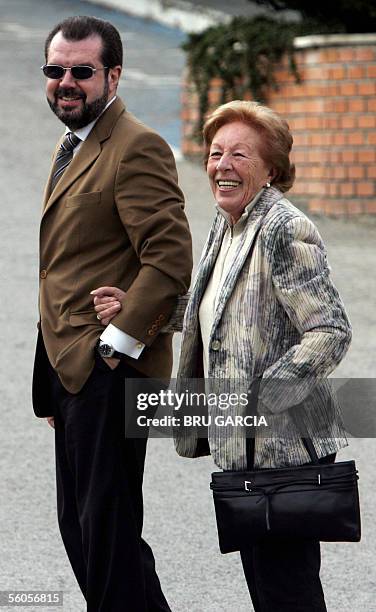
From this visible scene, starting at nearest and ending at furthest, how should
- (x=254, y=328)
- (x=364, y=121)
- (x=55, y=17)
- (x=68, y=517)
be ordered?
(x=254, y=328)
(x=68, y=517)
(x=364, y=121)
(x=55, y=17)

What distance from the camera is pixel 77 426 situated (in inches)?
154

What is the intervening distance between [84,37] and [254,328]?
102 centimetres

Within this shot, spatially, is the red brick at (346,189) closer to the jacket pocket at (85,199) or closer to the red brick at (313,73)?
the red brick at (313,73)

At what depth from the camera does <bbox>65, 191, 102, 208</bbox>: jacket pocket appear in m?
3.86

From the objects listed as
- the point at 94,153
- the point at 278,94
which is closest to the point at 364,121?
the point at 278,94

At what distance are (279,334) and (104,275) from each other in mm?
612

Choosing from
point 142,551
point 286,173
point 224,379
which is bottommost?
point 142,551

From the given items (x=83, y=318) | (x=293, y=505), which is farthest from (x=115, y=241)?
(x=293, y=505)

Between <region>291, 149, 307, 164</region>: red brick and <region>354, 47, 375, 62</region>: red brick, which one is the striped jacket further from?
<region>291, 149, 307, 164</region>: red brick

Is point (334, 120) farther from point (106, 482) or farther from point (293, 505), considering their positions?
point (293, 505)

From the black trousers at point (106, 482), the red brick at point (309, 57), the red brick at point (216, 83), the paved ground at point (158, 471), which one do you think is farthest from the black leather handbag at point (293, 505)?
the red brick at point (216, 83)

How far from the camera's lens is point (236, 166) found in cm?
359

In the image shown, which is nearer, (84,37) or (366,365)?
(84,37)

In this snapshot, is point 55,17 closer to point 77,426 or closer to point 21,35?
point 21,35
